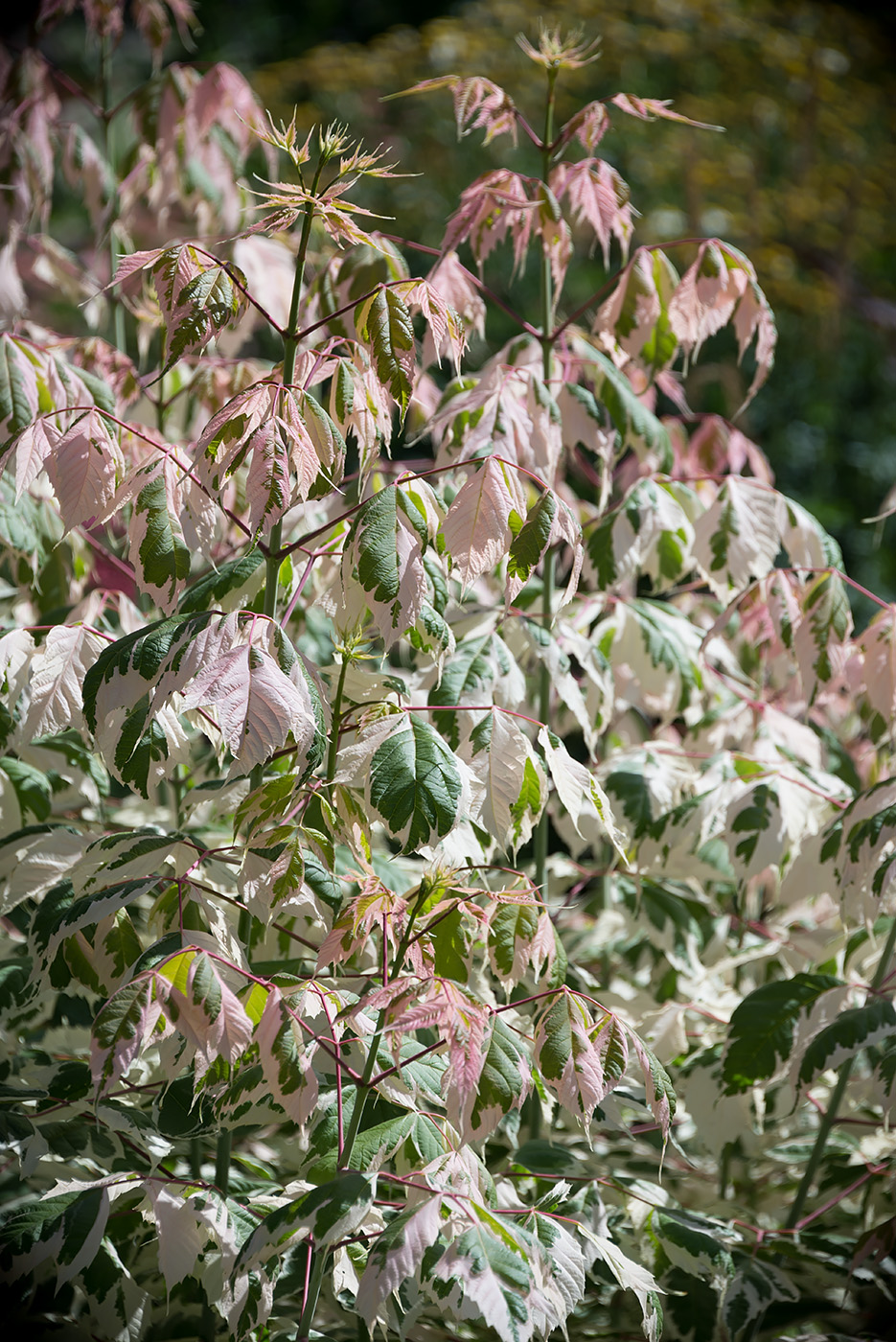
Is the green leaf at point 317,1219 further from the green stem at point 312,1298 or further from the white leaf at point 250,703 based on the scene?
the white leaf at point 250,703

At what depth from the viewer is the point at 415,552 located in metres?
0.92

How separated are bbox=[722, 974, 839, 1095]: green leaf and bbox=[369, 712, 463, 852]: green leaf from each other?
0.61 metres

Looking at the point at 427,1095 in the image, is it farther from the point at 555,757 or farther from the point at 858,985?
the point at 858,985

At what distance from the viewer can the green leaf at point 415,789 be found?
2.91 ft

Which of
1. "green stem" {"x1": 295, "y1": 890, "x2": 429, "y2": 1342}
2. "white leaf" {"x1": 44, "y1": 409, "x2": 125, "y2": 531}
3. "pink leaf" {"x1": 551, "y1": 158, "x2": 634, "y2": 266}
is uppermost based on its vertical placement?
"pink leaf" {"x1": 551, "y1": 158, "x2": 634, "y2": 266}

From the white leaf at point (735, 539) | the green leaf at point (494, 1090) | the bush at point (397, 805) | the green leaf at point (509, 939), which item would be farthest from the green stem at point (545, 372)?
the green leaf at point (494, 1090)

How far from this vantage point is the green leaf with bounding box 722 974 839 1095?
1.28 meters

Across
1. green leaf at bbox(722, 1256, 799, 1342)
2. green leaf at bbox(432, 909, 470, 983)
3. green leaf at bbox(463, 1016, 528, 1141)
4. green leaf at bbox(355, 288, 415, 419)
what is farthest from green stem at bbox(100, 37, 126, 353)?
green leaf at bbox(722, 1256, 799, 1342)

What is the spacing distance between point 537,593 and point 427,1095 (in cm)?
66

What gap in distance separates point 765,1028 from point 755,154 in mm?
5008

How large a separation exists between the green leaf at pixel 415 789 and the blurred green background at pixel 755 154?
4.15 meters

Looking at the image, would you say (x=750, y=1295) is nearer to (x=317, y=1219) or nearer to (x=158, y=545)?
(x=317, y=1219)

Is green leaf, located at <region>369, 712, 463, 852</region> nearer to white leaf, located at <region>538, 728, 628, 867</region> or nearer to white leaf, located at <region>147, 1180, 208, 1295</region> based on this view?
white leaf, located at <region>538, 728, 628, 867</region>

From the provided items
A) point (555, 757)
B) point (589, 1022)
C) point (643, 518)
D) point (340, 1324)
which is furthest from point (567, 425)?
point (340, 1324)
